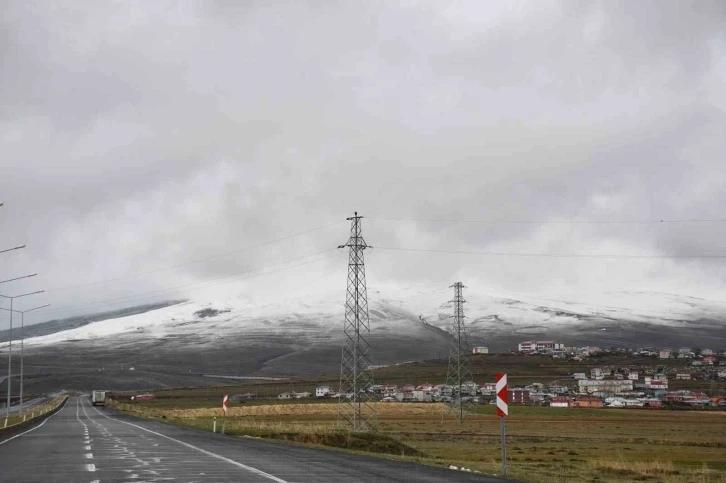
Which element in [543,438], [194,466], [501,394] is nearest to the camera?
[194,466]

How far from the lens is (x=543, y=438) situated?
93625 mm

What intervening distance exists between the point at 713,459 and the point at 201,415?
7171 cm

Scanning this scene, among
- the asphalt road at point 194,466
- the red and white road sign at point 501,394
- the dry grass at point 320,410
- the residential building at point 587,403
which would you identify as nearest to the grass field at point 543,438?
the dry grass at point 320,410

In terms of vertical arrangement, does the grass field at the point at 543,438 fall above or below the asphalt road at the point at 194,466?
below

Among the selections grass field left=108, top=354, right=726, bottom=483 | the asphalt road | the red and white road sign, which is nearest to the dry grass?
grass field left=108, top=354, right=726, bottom=483

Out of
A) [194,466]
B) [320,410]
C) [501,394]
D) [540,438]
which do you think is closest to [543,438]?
[540,438]

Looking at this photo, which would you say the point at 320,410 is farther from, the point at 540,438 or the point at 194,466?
the point at 194,466

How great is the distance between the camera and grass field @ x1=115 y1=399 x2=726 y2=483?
46566 millimetres

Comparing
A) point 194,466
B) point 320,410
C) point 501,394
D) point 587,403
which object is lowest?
point 587,403

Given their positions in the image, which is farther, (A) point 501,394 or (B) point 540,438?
(B) point 540,438

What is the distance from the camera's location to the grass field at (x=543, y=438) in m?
46.6

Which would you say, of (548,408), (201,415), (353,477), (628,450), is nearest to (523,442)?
(628,450)

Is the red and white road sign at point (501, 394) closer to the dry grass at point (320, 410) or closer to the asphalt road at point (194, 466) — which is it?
the asphalt road at point (194, 466)

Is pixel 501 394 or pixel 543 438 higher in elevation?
pixel 501 394
